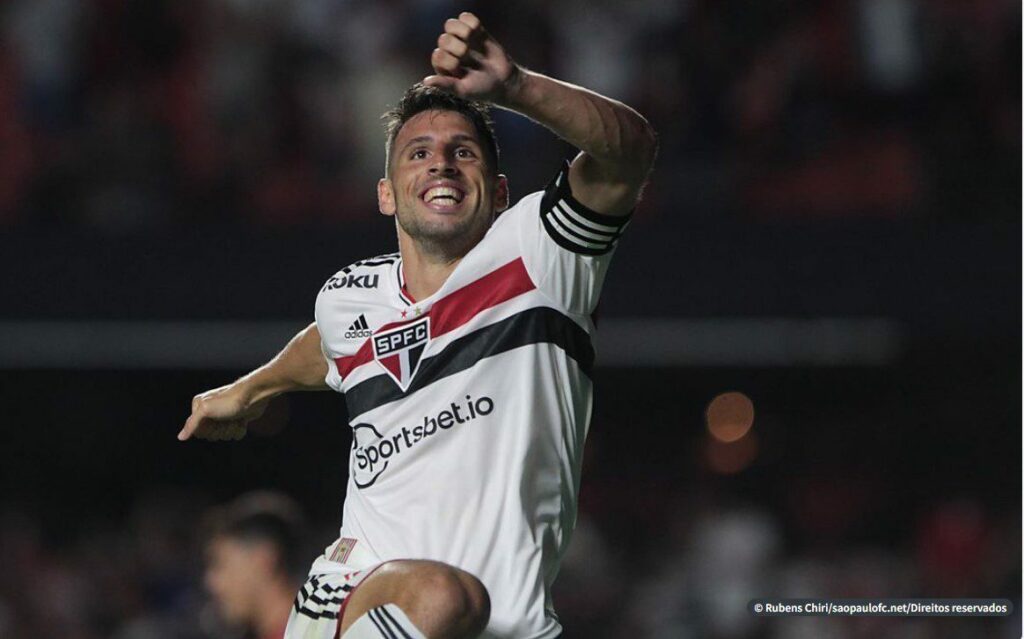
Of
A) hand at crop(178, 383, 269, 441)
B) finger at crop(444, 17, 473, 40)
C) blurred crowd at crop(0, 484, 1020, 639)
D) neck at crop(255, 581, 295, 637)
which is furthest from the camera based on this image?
blurred crowd at crop(0, 484, 1020, 639)

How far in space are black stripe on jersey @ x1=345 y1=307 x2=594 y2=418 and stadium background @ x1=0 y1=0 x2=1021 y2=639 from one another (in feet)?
20.8

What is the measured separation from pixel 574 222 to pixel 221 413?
1427 mm

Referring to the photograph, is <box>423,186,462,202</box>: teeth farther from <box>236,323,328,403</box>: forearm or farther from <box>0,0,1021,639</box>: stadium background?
<box>0,0,1021,639</box>: stadium background

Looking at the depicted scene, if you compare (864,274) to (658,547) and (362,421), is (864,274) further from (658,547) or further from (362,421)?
(362,421)

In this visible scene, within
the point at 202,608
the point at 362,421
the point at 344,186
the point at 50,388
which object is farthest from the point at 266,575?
the point at 50,388

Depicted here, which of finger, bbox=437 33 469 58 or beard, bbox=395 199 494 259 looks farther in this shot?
beard, bbox=395 199 494 259

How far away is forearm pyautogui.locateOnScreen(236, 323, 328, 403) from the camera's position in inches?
211

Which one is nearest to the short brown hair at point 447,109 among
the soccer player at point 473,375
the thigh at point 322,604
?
the soccer player at point 473,375

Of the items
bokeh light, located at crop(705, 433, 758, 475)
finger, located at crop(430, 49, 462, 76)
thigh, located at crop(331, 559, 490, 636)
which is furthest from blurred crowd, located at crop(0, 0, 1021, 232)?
finger, located at crop(430, 49, 462, 76)

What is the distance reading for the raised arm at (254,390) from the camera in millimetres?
5301

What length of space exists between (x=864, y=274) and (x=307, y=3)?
4393 millimetres

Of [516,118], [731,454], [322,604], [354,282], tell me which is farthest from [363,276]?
[731,454]

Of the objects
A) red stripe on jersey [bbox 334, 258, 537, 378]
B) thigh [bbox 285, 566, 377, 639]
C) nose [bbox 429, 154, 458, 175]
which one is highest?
nose [bbox 429, 154, 458, 175]

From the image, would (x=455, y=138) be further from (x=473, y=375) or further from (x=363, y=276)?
(x=473, y=375)
